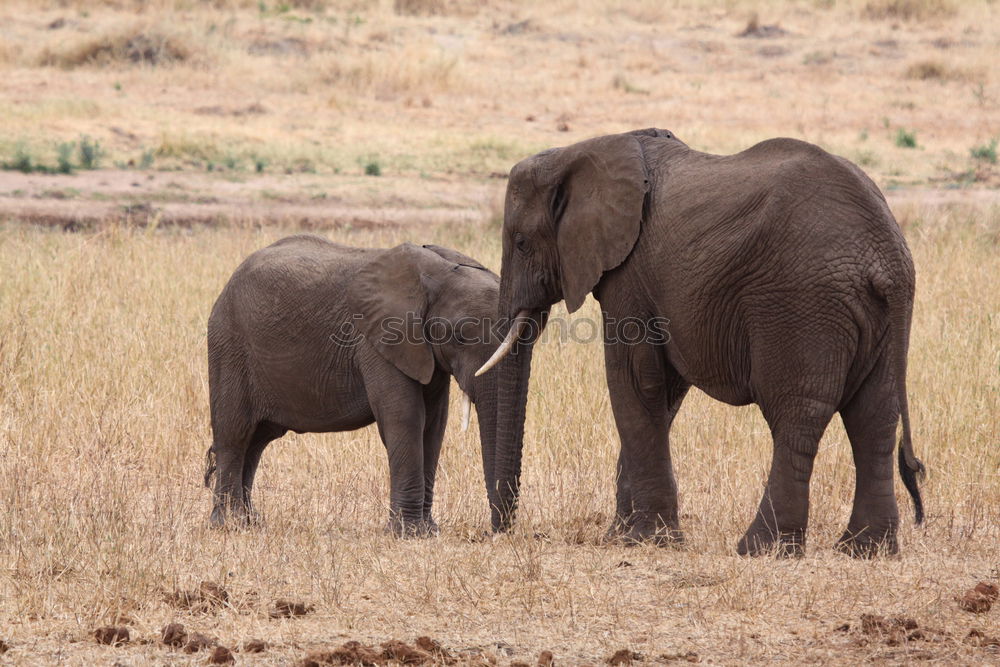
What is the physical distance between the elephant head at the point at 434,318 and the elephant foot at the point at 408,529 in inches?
13.8

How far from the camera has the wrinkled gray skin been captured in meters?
5.98

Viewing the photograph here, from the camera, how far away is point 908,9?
32.7 m

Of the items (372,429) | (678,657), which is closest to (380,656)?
(678,657)

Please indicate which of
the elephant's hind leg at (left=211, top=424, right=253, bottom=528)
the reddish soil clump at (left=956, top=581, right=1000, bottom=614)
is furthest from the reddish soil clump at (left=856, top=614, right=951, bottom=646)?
the elephant's hind leg at (left=211, top=424, right=253, bottom=528)

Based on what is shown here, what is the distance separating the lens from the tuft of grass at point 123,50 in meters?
24.2

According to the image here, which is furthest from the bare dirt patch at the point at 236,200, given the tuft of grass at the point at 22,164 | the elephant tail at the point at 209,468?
the elephant tail at the point at 209,468

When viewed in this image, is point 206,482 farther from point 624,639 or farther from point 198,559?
point 624,639

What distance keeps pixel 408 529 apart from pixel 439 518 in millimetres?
631

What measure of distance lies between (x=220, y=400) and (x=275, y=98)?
16.7 metres

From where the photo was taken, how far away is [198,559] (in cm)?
532

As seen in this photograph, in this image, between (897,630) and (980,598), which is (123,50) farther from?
(897,630)

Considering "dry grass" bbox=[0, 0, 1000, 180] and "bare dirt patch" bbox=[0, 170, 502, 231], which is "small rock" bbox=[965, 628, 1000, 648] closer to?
"bare dirt patch" bbox=[0, 170, 502, 231]

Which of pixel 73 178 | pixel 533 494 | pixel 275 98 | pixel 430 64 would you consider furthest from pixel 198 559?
pixel 430 64

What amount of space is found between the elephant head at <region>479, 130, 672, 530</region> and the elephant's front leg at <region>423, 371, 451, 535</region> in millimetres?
464
